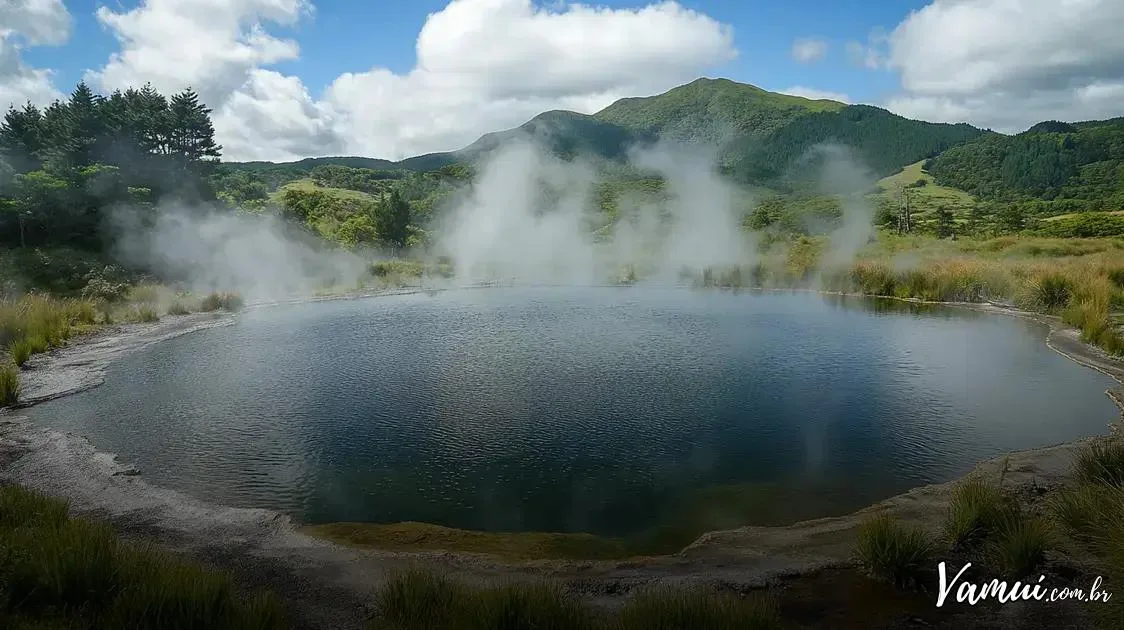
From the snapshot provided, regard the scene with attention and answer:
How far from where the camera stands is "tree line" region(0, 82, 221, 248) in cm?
2664

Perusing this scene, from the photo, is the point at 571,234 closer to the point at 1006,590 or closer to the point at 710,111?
the point at 1006,590

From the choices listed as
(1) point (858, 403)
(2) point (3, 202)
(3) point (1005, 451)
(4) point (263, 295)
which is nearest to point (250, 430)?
(1) point (858, 403)

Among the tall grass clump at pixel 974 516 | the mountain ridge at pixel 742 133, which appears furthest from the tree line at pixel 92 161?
the mountain ridge at pixel 742 133

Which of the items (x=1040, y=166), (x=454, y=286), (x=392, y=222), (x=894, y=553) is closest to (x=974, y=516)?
(x=894, y=553)

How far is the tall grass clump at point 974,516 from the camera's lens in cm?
526

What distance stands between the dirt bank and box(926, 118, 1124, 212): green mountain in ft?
240

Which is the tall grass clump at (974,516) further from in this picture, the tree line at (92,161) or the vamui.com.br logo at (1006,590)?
the tree line at (92,161)

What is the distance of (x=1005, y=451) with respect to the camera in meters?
7.95

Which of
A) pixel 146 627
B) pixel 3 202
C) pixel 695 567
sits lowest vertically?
pixel 695 567

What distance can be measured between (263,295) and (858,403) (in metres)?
22.7

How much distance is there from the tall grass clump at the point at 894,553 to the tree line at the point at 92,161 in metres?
30.5

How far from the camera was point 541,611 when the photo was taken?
13.1 ft

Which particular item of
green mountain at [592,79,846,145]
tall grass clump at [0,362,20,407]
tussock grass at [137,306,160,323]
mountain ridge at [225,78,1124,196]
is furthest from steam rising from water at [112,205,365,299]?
green mountain at [592,79,846,145]

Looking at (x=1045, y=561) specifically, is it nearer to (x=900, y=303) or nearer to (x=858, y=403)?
(x=858, y=403)
